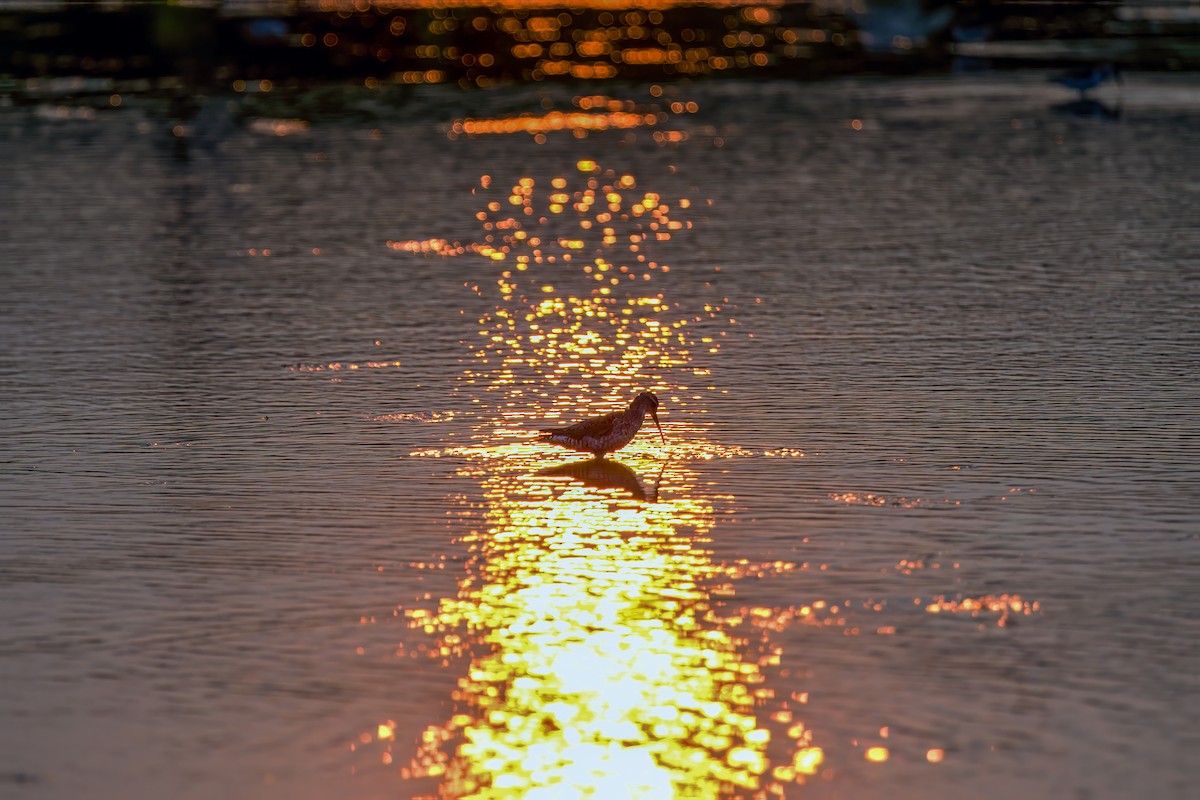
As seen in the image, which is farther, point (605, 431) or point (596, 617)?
point (605, 431)

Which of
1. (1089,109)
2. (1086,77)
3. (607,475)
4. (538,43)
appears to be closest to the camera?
(607,475)

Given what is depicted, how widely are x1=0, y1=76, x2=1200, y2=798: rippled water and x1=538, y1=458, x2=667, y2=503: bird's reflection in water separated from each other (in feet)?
→ 0.10

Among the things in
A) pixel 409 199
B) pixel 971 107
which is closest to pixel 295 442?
pixel 409 199

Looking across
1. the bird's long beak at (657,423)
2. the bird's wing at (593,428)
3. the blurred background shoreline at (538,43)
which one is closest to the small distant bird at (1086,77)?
the blurred background shoreline at (538,43)

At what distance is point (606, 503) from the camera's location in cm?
1126

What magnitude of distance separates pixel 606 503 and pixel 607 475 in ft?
2.17

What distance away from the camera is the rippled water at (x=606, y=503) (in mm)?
7801

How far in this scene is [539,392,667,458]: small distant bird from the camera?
39.2 ft

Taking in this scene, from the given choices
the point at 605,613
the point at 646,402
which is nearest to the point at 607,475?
the point at 646,402

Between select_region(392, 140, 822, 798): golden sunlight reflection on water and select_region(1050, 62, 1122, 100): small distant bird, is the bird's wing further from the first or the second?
select_region(1050, 62, 1122, 100): small distant bird

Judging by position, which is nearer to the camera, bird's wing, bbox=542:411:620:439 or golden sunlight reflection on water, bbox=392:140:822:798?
golden sunlight reflection on water, bbox=392:140:822:798

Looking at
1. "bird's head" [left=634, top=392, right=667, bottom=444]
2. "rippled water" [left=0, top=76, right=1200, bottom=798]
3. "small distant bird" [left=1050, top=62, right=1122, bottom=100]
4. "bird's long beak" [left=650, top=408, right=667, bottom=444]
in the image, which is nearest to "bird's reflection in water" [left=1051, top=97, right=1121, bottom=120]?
"small distant bird" [left=1050, top=62, right=1122, bottom=100]

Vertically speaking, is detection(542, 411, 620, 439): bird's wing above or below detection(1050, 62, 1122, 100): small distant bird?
below

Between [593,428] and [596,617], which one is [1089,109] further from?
[596,617]
